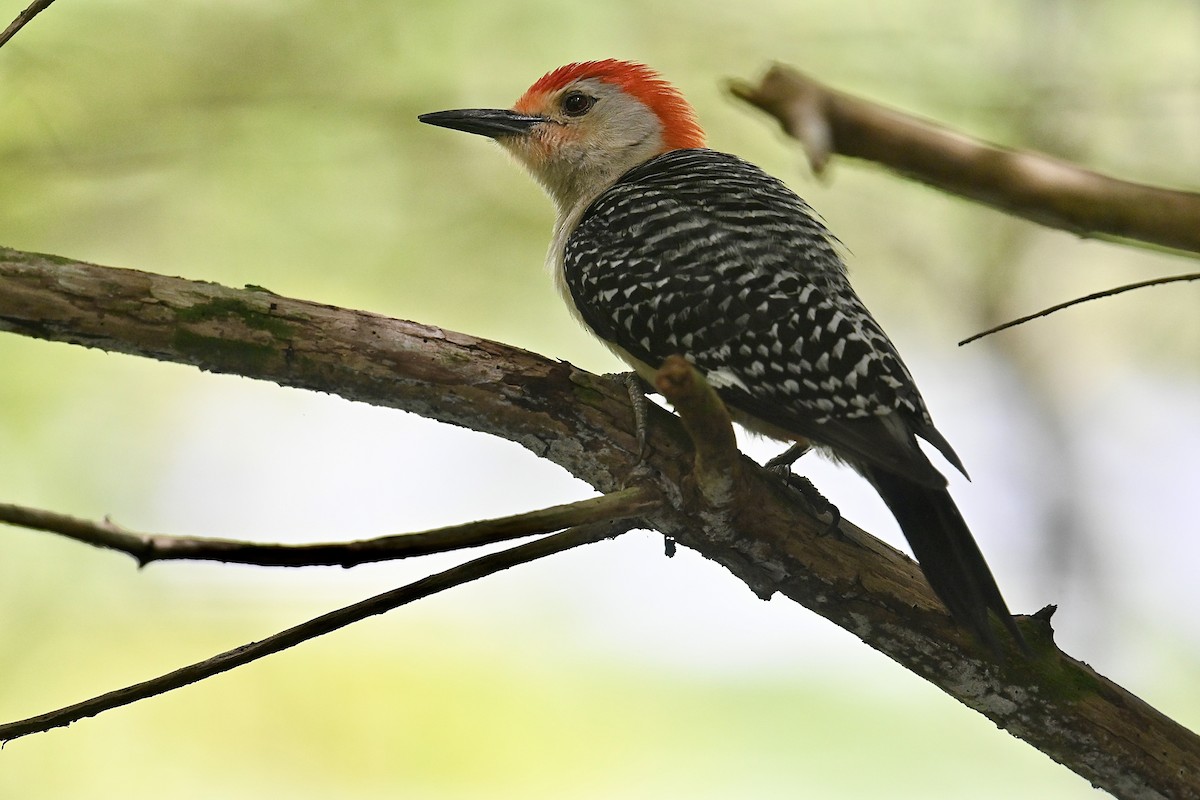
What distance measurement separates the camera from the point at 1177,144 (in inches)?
226

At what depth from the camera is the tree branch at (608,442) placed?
2473 mm

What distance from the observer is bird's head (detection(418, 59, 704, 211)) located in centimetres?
434

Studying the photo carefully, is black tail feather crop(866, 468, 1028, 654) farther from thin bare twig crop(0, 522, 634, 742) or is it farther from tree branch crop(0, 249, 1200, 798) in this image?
thin bare twig crop(0, 522, 634, 742)

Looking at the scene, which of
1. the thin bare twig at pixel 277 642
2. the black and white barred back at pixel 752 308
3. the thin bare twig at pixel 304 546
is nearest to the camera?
the thin bare twig at pixel 304 546

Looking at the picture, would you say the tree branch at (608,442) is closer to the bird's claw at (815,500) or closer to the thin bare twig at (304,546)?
the bird's claw at (815,500)

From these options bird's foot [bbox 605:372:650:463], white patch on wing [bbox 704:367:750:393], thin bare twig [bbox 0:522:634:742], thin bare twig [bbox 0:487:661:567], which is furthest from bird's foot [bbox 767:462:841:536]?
thin bare twig [bbox 0:522:634:742]

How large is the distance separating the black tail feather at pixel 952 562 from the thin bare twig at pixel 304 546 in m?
0.96

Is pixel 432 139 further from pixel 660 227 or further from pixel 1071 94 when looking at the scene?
pixel 1071 94

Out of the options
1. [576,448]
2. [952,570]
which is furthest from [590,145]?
[952,570]

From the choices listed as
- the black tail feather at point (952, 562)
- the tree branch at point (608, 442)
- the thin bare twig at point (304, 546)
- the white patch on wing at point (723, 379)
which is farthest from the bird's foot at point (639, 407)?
the black tail feather at point (952, 562)

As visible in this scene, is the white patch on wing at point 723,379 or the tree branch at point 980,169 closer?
the tree branch at point 980,169

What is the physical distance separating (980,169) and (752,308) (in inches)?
73.2

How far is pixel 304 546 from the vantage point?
1776 mm

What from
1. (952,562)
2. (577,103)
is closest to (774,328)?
(952,562)
